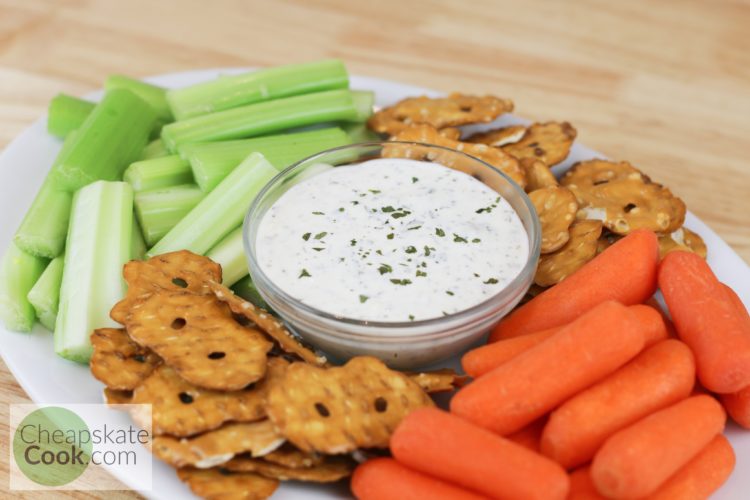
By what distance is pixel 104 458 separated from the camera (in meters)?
1.92

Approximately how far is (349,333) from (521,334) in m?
0.43

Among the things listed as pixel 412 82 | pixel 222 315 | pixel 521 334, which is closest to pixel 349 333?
pixel 222 315

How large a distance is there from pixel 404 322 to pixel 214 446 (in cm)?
49

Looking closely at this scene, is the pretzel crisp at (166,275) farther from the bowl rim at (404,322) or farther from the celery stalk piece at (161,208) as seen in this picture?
the celery stalk piece at (161,208)

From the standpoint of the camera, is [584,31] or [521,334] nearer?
[521,334]

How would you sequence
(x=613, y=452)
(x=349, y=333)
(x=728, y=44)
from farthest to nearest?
(x=728, y=44) < (x=349, y=333) < (x=613, y=452)

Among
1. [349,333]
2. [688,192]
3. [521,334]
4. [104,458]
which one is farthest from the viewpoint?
[688,192]

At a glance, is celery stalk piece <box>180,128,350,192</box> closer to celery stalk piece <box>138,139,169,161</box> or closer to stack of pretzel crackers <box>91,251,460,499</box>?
celery stalk piece <box>138,139,169,161</box>

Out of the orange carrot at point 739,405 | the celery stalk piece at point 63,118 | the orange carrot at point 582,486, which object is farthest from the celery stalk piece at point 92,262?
the orange carrot at point 739,405

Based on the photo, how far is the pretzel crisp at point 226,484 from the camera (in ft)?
5.89

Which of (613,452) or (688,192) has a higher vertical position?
(613,452)

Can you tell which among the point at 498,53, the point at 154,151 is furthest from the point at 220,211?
the point at 498,53

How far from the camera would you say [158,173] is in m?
2.72

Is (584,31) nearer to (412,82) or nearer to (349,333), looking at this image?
(412,82)
